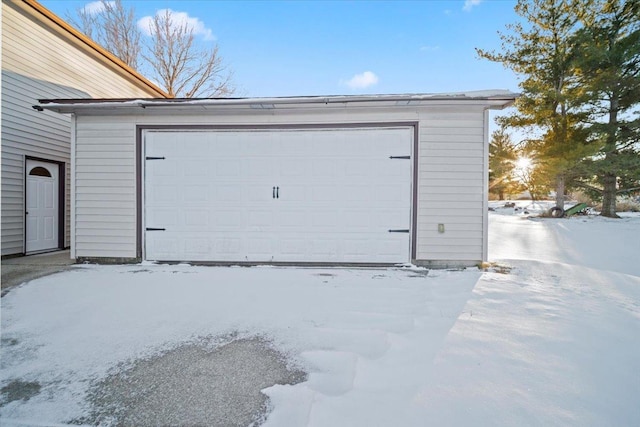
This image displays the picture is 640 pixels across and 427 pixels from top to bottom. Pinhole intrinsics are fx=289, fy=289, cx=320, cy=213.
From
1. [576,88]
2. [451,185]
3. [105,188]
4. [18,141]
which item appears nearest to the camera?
[451,185]

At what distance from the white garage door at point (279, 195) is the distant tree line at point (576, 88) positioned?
10020 millimetres

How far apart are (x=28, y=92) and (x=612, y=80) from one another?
55.8 feet

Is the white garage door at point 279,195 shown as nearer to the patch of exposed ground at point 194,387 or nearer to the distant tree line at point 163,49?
the patch of exposed ground at point 194,387

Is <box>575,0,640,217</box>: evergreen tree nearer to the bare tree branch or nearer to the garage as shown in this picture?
the garage

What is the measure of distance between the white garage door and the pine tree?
10.0 meters

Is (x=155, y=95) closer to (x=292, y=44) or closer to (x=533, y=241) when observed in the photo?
(x=292, y=44)

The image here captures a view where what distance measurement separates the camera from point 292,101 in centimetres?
438

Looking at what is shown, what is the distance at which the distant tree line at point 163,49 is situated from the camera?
43.0 feet

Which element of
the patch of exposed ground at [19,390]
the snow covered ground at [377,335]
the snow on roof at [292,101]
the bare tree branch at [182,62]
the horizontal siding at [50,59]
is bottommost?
the patch of exposed ground at [19,390]

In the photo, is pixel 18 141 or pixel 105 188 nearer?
pixel 105 188

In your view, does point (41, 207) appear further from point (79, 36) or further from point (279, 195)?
point (279, 195)

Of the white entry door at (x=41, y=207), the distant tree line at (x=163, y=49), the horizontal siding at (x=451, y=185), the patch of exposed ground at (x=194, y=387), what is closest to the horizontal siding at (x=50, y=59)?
the white entry door at (x=41, y=207)

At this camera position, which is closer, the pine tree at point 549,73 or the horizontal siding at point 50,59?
the horizontal siding at point 50,59

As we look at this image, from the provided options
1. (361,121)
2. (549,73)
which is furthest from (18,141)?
(549,73)
